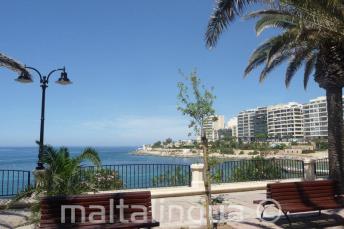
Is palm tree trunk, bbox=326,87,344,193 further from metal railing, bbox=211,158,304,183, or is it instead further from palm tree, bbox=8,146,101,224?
palm tree, bbox=8,146,101,224

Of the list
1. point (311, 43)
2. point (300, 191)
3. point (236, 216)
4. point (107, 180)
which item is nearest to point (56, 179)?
point (236, 216)

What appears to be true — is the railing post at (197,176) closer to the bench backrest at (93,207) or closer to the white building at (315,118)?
the bench backrest at (93,207)

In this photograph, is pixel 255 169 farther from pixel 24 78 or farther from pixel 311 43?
pixel 24 78

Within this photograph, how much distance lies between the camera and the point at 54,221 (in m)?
5.91

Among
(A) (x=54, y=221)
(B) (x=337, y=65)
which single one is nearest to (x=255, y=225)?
(A) (x=54, y=221)

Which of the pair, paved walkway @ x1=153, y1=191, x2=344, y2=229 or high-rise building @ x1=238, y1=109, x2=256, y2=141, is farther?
high-rise building @ x1=238, y1=109, x2=256, y2=141

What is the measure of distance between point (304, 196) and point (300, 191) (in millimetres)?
139

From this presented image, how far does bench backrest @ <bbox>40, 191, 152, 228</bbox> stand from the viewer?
5.92 meters

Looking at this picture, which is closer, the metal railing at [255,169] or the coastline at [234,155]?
the coastline at [234,155]

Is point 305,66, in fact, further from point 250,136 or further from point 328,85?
point 250,136

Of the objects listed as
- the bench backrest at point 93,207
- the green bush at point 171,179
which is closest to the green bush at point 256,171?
the green bush at point 171,179

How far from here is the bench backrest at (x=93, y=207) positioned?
5.92m

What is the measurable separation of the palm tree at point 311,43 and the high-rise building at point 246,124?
159 metres

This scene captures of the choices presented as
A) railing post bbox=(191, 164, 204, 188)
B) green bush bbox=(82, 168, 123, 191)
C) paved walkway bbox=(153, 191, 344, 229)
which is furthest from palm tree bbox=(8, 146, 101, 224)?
railing post bbox=(191, 164, 204, 188)
